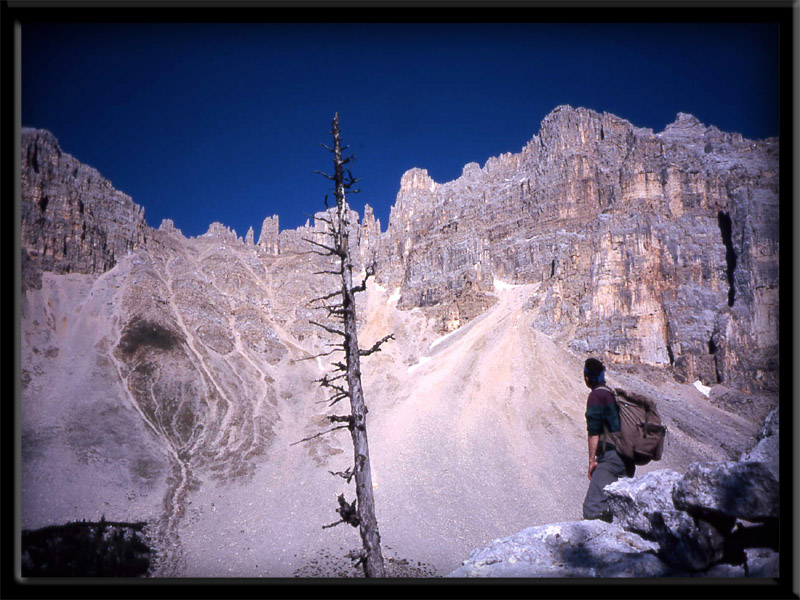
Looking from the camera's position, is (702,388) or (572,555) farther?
(702,388)

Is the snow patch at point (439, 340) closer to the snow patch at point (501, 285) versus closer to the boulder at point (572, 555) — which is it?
the snow patch at point (501, 285)

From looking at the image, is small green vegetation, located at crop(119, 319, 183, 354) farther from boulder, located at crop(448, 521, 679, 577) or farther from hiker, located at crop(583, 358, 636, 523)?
hiker, located at crop(583, 358, 636, 523)

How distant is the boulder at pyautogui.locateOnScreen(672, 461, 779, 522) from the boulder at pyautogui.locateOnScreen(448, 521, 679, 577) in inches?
33.3

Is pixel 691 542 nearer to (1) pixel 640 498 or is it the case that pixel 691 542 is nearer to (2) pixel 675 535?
(2) pixel 675 535

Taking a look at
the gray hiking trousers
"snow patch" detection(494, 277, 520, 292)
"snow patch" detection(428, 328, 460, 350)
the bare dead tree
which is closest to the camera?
the gray hiking trousers

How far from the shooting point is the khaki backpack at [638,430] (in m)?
5.36

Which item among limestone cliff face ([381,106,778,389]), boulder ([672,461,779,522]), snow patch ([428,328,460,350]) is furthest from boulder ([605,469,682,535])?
snow patch ([428,328,460,350])

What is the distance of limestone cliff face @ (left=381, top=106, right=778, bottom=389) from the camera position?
50.3 m

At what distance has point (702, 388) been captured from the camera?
4734 cm

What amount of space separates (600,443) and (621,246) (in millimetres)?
56415

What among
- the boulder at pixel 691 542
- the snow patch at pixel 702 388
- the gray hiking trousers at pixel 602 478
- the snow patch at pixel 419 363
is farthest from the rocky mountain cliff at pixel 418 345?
the boulder at pixel 691 542

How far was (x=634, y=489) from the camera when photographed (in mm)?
5691

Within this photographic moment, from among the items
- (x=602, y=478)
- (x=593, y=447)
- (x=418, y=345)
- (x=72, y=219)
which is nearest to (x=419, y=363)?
(x=418, y=345)

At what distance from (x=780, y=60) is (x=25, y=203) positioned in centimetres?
5985
